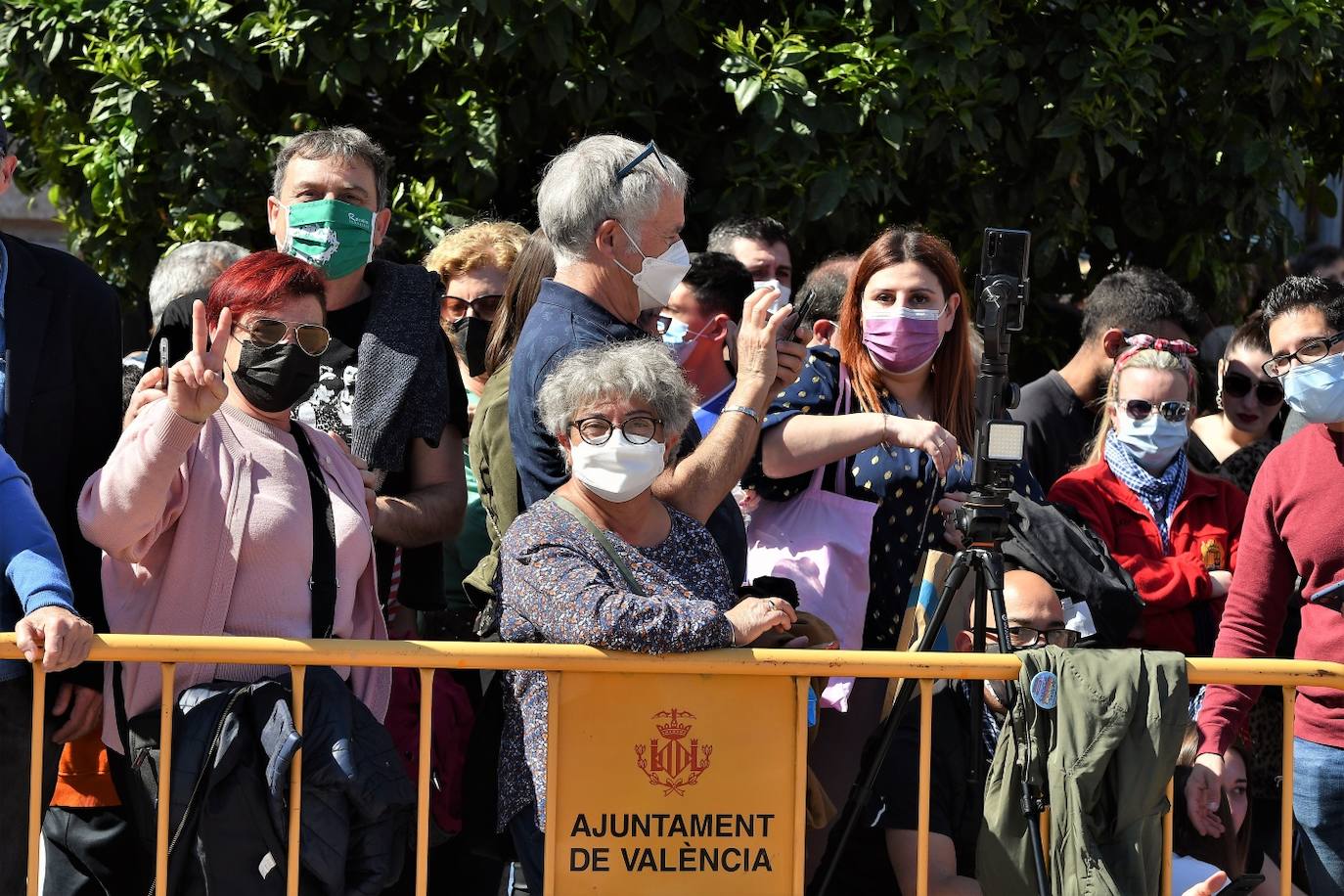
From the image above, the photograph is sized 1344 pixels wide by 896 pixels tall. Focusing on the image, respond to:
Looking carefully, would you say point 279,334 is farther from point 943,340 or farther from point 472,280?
point 943,340

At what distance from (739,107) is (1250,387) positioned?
1840 mm

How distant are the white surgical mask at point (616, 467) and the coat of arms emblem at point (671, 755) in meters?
0.47

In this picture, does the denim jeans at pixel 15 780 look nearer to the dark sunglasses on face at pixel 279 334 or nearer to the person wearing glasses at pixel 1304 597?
the dark sunglasses on face at pixel 279 334

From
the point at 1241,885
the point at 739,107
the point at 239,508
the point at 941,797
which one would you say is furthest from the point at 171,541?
the point at 739,107

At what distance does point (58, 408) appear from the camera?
3648mm

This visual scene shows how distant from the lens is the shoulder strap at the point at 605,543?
3.53 m

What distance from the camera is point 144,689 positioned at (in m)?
3.42

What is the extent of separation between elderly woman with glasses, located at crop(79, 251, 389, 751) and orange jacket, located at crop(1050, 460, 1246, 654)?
203 cm

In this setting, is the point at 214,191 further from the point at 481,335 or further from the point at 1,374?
the point at 1,374

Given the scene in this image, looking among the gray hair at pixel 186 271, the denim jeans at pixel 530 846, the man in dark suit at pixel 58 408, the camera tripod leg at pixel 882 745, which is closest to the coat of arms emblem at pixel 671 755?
the denim jeans at pixel 530 846

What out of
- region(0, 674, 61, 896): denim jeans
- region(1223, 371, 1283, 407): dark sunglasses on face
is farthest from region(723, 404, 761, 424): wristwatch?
region(1223, 371, 1283, 407): dark sunglasses on face

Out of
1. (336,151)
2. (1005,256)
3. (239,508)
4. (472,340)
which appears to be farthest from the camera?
(472,340)

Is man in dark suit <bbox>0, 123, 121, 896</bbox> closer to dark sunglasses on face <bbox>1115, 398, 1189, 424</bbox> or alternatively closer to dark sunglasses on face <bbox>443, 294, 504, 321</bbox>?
dark sunglasses on face <bbox>443, 294, 504, 321</bbox>

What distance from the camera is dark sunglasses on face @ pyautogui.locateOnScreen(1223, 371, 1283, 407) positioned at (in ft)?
17.8
